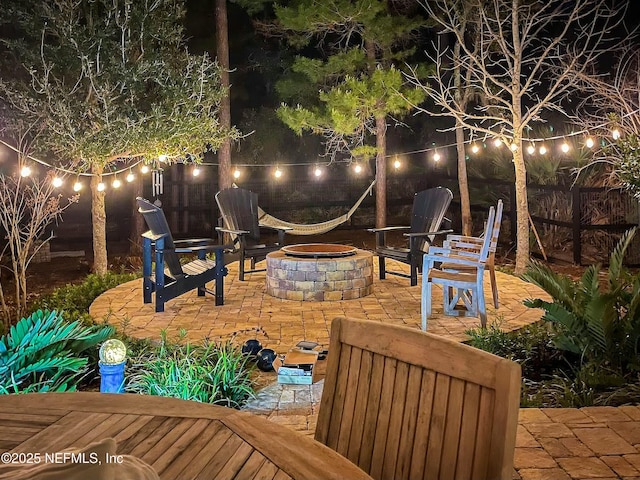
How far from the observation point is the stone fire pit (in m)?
6.18

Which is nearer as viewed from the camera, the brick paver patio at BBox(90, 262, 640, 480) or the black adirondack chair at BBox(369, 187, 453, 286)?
the brick paver patio at BBox(90, 262, 640, 480)

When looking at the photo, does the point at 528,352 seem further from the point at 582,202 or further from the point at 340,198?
the point at 340,198

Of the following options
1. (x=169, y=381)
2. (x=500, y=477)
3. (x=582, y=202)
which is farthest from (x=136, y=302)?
(x=582, y=202)

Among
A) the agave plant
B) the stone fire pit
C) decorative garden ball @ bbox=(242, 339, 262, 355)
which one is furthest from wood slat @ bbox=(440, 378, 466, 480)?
the stone fire pit

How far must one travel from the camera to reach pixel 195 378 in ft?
11.1

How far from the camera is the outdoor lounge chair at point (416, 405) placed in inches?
54.4

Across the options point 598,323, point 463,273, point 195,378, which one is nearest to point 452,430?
point 195,378

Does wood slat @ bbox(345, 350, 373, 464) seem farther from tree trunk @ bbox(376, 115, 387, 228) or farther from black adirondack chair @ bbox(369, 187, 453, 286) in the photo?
tree trunk @ bbox(376, 115, 387, 228)

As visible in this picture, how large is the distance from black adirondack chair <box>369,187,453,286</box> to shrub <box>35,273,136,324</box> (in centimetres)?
296

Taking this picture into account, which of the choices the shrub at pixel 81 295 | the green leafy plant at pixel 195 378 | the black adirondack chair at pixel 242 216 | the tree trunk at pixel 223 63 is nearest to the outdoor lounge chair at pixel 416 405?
the green leafy plant at pixel 195 378

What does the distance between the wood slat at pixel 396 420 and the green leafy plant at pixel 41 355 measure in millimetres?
1844

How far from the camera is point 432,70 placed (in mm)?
10094

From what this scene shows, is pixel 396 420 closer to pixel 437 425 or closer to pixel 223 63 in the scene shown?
pixel 437 425

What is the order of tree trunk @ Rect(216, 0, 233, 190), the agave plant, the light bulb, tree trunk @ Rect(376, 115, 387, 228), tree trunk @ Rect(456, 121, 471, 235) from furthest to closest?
tree trunk @ Rect(376, 115, 387, 228) → tree trunk @ Rect(456, 121, 471, 235) → tree trunk @ Rect(216, 0, 233, 190) → the agave plant → the light bulb
